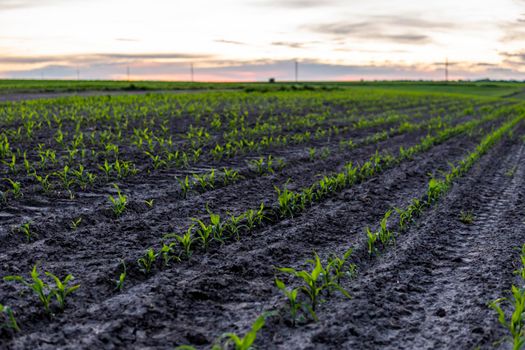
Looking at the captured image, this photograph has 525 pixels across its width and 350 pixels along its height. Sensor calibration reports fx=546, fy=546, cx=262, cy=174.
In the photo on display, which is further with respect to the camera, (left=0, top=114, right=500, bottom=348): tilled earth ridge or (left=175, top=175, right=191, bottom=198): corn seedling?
(left=175, top=175, right=191, bottom=198): corn seedling

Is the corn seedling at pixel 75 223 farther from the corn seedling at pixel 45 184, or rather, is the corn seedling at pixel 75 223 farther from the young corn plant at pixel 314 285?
the young corn plant at pixel 314 285

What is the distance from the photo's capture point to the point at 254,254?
5059 mm

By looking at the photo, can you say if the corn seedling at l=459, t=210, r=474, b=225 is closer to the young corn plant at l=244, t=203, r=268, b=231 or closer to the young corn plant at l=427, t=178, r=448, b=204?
the young corn plant at l=427, t=178, r=448, b=204

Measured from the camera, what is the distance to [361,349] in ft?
11.5

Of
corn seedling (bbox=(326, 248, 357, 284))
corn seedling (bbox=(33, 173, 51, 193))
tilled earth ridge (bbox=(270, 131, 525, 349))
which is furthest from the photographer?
corn seedling (bbox=(33, 173, 51, 193))

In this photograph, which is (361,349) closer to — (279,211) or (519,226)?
(279,211)

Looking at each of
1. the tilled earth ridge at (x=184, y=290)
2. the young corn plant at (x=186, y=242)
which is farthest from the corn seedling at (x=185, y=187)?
the young corn plant at (x=186, y=242)

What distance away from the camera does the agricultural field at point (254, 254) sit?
12.1 feet

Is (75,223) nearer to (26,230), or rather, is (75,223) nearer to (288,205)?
(26,230)

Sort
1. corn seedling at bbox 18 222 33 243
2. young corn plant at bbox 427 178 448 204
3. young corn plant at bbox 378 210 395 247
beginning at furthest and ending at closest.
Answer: young corn plant at bbox 427 178 448 204 < young corn plant at bbox 378 210 395 247 < corn seedling at bbox 18 222 33 243

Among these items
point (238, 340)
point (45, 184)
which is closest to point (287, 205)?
point (45, 184)

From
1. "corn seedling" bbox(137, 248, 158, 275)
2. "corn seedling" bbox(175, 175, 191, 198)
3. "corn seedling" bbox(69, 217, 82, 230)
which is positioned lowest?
"corn seedling" bbox(137, 248, 158, 275)

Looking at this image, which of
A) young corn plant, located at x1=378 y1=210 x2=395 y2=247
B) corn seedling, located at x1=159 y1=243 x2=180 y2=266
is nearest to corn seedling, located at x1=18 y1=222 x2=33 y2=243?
corn seedling, located at x1=159 y1=243 x2=180 y2=266

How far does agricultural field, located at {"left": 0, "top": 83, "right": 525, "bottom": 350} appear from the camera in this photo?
145 inches
